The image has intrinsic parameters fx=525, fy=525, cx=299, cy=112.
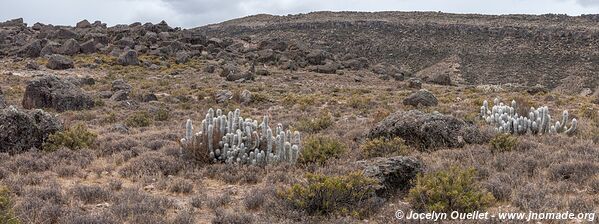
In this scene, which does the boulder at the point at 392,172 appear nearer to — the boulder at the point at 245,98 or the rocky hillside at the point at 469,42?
the boulder at the point at 245,98

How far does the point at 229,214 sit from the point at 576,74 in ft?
167

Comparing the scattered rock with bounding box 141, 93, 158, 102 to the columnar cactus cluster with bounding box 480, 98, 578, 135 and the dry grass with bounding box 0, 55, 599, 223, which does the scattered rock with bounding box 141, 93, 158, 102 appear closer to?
the dry grass with bounding box 0, 55, 599, 223

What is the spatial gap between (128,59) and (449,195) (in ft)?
117

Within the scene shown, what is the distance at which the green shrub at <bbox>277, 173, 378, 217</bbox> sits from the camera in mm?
6168

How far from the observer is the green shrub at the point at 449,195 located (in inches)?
229

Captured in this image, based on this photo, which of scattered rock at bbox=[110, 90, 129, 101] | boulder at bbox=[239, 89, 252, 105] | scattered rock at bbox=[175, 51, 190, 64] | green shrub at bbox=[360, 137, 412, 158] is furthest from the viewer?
scattered rock at bbox=[175, 51, 190, 64]

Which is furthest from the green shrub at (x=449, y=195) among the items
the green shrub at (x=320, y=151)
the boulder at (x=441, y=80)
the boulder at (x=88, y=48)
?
the boulder at (x=88, y=48)

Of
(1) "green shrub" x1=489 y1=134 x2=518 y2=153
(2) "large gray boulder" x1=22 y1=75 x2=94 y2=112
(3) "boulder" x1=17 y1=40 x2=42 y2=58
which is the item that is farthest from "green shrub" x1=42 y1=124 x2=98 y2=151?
(3) "boulder" x1=17 y1=40 x2=42 y2=58

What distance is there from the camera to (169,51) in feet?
146

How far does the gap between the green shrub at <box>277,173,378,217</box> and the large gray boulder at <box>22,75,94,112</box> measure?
13668 mm

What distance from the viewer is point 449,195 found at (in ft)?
19.3

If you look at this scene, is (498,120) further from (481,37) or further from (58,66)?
(481,37)

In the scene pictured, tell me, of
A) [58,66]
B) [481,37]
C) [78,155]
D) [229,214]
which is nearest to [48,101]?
[78,155]

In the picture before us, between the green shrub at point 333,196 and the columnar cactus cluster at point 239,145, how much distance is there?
89.7 inches
